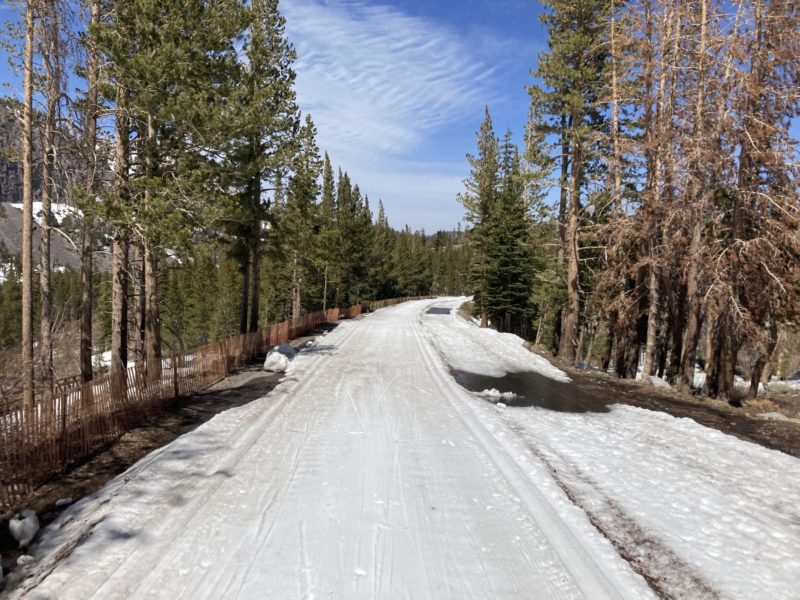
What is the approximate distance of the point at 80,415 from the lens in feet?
22.4

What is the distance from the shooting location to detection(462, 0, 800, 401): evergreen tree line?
11.9 m

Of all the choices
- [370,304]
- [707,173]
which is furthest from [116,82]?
[370,304]

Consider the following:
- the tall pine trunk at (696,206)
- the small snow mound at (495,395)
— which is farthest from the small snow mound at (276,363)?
the tall pine trunk at (696,206)

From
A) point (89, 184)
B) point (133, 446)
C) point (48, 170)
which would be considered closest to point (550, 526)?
point (133, 446)

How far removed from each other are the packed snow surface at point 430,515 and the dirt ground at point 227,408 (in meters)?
0.60

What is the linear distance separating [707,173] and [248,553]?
14.1 meters

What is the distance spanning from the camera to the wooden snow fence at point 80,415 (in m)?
5.61

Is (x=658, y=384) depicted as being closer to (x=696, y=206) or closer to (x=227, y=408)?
(x=696, y=206)

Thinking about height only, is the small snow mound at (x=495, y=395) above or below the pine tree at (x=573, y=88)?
below

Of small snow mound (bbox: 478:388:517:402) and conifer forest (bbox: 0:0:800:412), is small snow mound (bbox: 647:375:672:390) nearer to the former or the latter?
conifer forest (bbox: 0:0:800:412)

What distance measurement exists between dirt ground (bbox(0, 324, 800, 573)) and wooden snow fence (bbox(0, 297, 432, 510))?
20 cm

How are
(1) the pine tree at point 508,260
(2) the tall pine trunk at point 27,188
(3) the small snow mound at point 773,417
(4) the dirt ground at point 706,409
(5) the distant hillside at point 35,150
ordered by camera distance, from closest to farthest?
(4) the dirt ground at point 706,409, (2) the tall pine trunk at point 27,188, (5) the distant hillside at point 35,150, (3) the small snow mound at point 773,417, (1) the pine tree at point 508,260

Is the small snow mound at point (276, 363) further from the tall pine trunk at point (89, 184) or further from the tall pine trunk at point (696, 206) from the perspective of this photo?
the tall pine trunk at point (696, 206)

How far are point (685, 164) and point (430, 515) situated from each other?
1210cm
